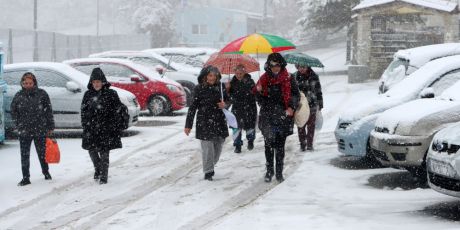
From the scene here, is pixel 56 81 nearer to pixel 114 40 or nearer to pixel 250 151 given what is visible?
pixel 250 151

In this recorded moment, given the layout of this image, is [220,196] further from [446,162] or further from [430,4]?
[430,4]

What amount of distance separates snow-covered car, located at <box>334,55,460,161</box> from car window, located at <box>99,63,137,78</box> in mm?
8784

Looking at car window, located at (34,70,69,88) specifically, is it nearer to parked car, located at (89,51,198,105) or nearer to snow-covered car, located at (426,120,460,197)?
parked car, located at (89,51,198,105)

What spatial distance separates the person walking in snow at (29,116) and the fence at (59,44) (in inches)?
813

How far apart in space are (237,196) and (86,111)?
2.48 m

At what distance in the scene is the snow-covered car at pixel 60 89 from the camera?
14250mm

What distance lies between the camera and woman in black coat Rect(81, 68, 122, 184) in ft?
30.7

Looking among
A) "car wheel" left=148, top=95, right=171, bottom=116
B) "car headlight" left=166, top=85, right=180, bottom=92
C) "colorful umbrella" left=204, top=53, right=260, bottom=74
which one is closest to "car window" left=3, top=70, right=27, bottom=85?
"car wheel" left=148, top=95, right=171, bottom=116

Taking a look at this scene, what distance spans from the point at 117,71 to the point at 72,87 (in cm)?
404

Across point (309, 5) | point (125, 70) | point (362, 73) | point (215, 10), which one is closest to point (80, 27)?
point (215, 10)

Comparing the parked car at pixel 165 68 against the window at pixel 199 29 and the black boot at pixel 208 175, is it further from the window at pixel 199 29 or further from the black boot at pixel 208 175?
the window at pixel 199 29

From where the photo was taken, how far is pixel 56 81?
1455 centimetres

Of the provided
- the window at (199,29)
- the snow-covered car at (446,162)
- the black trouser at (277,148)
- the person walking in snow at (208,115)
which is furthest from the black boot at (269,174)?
the window at (199,29)

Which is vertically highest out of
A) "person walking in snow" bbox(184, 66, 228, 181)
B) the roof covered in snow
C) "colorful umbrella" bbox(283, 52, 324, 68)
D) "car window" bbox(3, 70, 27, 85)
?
the roof covered in snow
